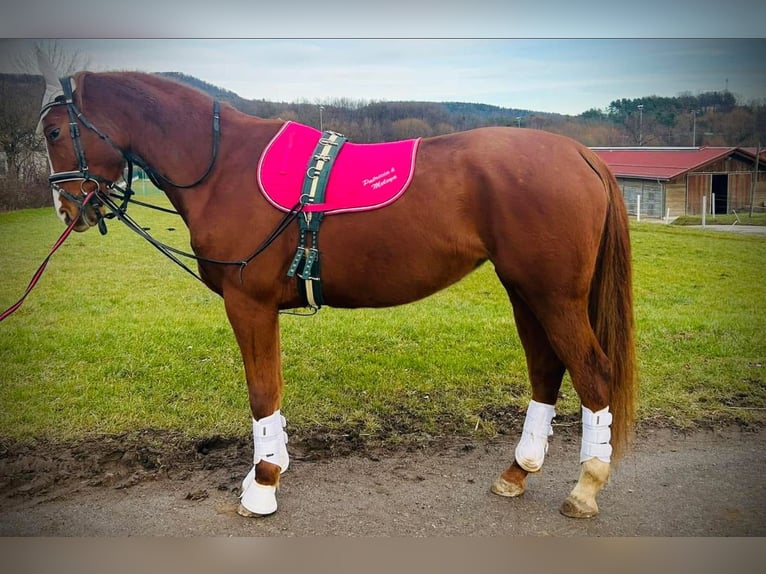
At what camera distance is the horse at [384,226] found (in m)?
2.45

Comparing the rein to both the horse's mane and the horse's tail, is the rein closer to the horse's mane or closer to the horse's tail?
the horse's mane

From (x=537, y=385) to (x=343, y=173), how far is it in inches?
51.1

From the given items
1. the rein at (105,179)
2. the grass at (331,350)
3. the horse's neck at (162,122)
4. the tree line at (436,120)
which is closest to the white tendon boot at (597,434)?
the grass at (331,350)

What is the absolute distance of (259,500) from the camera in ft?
8.81

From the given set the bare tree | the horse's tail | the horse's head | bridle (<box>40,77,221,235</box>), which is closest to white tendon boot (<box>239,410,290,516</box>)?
bridle (<box>40,77,221,235</box>)

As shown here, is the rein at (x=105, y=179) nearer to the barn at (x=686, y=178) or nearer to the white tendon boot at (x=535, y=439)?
the white tendon boot at (x=535, y=439)

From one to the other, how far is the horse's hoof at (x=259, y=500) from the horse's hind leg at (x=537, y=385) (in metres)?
1.13

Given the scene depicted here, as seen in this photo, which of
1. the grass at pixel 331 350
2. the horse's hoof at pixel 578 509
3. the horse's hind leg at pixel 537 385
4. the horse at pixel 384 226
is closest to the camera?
the horse at pixel 384 226

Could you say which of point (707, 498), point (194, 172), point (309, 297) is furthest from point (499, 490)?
point (194, 172)

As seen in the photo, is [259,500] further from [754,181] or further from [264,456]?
[754,181]

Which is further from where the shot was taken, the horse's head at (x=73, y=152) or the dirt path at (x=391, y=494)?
the dirt path at (x=391, y=494)

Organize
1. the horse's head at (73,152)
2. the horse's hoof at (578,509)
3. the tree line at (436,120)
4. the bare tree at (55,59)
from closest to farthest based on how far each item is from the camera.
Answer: the horse's head at (73,152)
the horse's hoof at (578,509)
the bare tree at (55,59)
the tree line at (436,120)

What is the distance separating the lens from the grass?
3.39 metres

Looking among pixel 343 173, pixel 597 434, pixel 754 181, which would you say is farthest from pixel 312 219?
pixel 754 181
